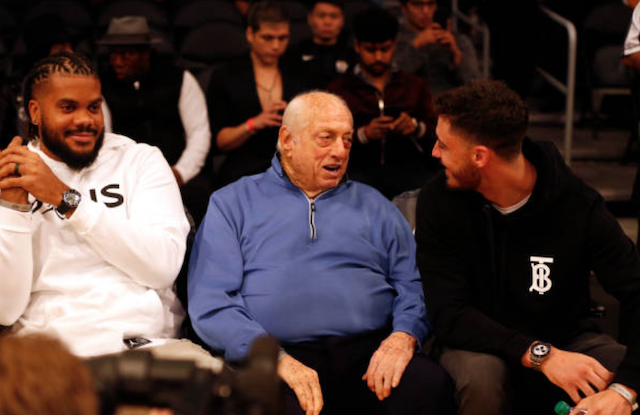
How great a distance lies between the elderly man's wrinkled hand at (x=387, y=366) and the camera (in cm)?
219

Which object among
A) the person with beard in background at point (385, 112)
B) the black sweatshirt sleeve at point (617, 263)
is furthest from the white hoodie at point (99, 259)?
the person with beard in background at point (385, 112)

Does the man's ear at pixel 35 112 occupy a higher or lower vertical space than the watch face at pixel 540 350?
higher

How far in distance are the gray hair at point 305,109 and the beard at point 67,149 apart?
0.61 metres

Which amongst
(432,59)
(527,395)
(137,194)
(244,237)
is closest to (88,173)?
(137,194)

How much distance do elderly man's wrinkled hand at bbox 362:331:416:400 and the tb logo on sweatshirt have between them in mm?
389

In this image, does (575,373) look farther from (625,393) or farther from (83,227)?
(83,227)

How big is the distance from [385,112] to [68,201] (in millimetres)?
1895

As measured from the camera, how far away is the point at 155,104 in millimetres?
3879

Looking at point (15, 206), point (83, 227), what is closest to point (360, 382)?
point (83, 227)

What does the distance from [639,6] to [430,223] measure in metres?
1.55

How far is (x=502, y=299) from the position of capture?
227 centimetres

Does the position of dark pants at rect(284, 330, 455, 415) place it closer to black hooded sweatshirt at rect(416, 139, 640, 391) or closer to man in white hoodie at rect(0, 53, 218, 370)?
black hooded sweatshirt at rect(416, 139, 640, 391)

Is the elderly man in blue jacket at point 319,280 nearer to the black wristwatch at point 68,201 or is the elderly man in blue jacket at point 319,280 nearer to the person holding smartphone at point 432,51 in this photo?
the black wristwatch at point 68,201

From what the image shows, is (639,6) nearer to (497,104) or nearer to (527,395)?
(497,104)
